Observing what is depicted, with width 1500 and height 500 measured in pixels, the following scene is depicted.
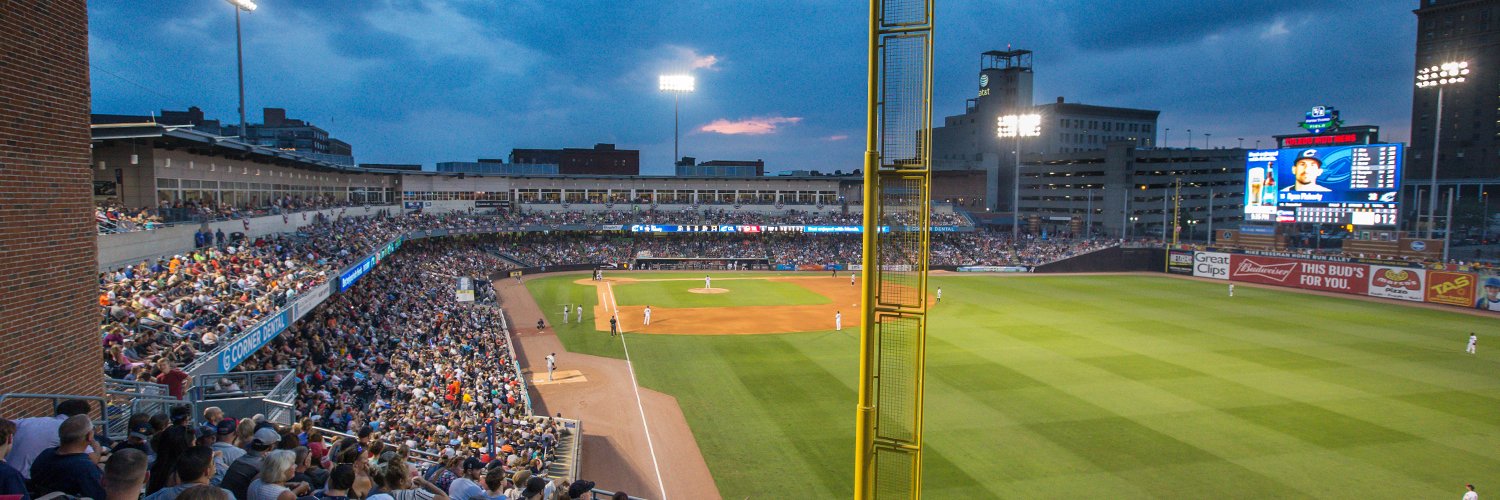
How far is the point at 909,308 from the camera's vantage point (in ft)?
19.1

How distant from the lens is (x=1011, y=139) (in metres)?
111

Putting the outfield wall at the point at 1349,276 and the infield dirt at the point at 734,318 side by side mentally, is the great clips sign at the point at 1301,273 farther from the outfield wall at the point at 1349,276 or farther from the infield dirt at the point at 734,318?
the infield dirt at the point at 734,318

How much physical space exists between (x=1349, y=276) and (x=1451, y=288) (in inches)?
222

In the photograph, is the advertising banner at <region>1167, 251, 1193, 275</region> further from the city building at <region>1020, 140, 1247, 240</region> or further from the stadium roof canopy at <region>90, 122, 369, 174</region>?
the stadium roof canopy at <region>90, 122, 369, 174</region>

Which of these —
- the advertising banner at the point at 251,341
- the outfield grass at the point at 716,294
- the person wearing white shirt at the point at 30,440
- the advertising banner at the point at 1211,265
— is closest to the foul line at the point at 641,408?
the outfield grass at the point at 716,294

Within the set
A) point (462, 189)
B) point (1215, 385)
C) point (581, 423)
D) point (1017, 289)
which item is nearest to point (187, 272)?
point (581, 423)

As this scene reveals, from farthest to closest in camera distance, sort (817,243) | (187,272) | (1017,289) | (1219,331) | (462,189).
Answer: (817,243), (462,189), (1017,289), (1219,331), (187,272)

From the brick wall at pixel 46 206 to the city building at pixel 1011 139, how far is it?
101 metres

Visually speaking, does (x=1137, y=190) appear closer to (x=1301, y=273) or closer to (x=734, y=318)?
(x=1301, y=273)

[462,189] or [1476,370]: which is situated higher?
[462,189]

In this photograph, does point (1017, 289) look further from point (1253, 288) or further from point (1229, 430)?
point (1229, 430)

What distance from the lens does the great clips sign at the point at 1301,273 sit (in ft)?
164

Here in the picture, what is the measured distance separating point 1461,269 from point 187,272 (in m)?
63.0

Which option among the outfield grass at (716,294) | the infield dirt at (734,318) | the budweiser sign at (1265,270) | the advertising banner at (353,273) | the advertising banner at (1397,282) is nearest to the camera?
the advertising banner at (353,273)
